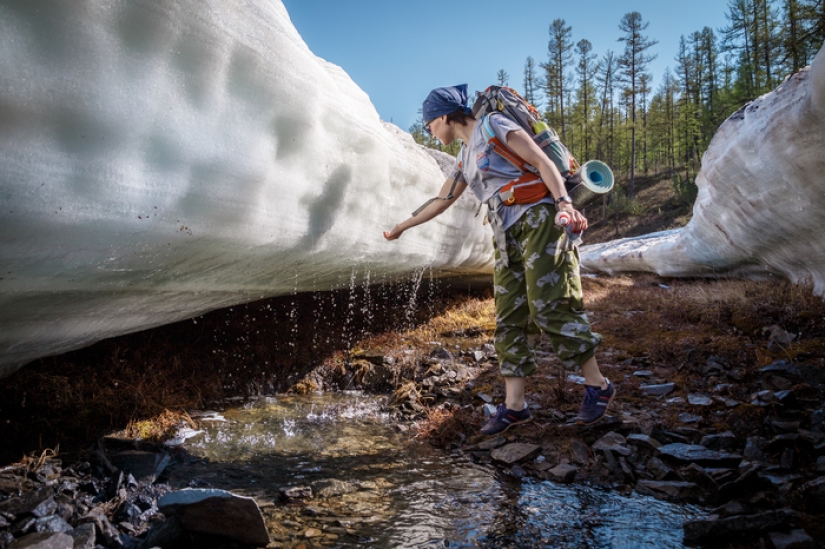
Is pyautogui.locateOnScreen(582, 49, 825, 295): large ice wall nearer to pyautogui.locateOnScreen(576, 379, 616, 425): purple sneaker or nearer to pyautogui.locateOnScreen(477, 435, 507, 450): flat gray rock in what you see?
pyautogui.locateOnScreen(576, 379, 616, 425): purple sneaker

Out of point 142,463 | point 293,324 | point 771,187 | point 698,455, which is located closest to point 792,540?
point 698,455

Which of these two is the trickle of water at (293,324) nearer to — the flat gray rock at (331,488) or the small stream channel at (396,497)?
the small stream channel at (396,497)

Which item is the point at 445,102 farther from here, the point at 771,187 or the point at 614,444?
the point at 771,187

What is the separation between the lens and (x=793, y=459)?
2463 millimetres

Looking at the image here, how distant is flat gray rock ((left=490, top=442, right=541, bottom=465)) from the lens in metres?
2.88

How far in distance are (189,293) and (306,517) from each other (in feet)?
6.61

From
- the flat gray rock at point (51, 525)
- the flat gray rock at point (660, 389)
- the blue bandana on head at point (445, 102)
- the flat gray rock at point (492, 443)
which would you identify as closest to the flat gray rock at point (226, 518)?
the flat gray rock at point (51, 525)

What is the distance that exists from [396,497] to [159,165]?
2119 millimetres

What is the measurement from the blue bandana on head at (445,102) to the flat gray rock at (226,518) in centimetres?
251

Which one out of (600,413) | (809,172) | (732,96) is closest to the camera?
(600,413)

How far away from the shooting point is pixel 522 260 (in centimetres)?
315

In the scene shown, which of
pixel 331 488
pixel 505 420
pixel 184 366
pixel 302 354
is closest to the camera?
pixel 331 488

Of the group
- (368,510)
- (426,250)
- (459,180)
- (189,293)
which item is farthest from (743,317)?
(189,293)

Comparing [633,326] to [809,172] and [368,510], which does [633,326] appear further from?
[368,510]
